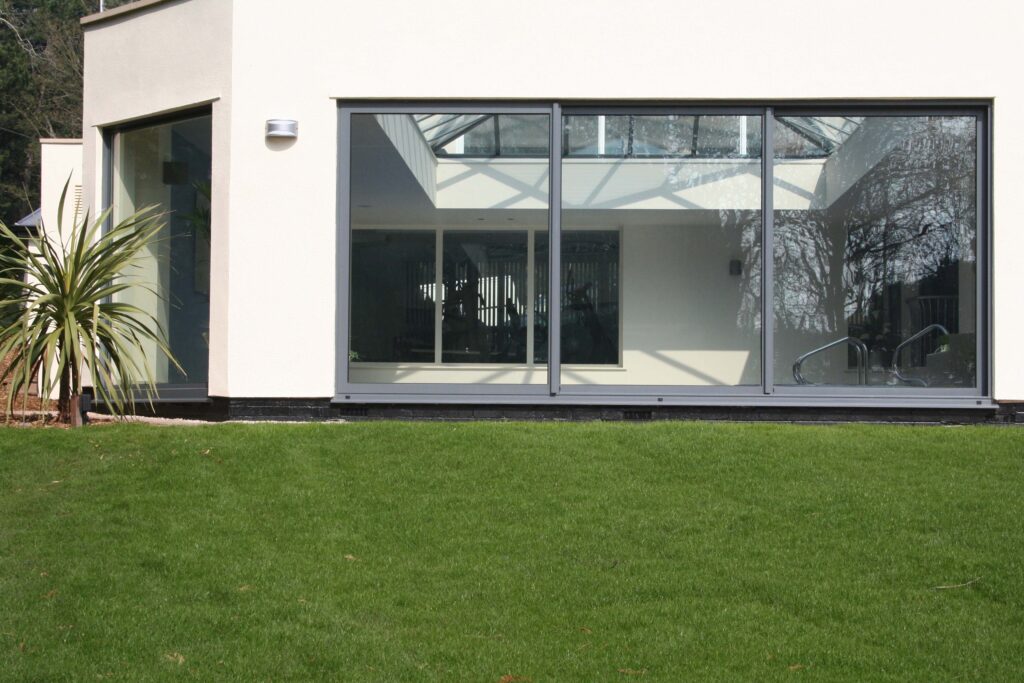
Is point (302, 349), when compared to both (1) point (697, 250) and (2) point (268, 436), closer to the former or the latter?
(2) point (268, 436)

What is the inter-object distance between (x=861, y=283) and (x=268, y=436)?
15.8 feet

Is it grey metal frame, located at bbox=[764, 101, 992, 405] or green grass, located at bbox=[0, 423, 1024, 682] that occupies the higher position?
grey metal frame, located at bbox=[764, 101, 992, 405]

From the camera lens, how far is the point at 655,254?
361 inches

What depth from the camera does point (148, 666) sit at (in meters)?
4.38

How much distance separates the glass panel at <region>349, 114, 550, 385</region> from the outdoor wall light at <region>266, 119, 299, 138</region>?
0.49 meters

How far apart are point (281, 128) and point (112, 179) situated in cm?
206

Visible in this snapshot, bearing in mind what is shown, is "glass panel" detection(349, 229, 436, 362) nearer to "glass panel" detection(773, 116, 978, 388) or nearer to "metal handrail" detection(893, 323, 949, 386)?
"glass panel" detection(773, 116, 978, 388)

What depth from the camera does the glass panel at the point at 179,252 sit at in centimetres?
911

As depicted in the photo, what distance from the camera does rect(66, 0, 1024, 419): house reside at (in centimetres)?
876

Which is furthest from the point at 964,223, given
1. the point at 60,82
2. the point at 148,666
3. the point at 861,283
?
the point at 60,82

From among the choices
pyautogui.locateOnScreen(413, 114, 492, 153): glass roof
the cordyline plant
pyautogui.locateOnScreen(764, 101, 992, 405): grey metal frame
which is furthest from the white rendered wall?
pyautogui.locateOnScreen(764, 101, 992, 405): grey metal frame

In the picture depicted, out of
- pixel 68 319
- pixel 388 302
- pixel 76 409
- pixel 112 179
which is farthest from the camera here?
pixel 112 179

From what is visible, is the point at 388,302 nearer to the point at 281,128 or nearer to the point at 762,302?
the point at 281,128

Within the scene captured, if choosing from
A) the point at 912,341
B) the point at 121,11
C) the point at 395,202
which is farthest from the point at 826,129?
the point at 121,11
